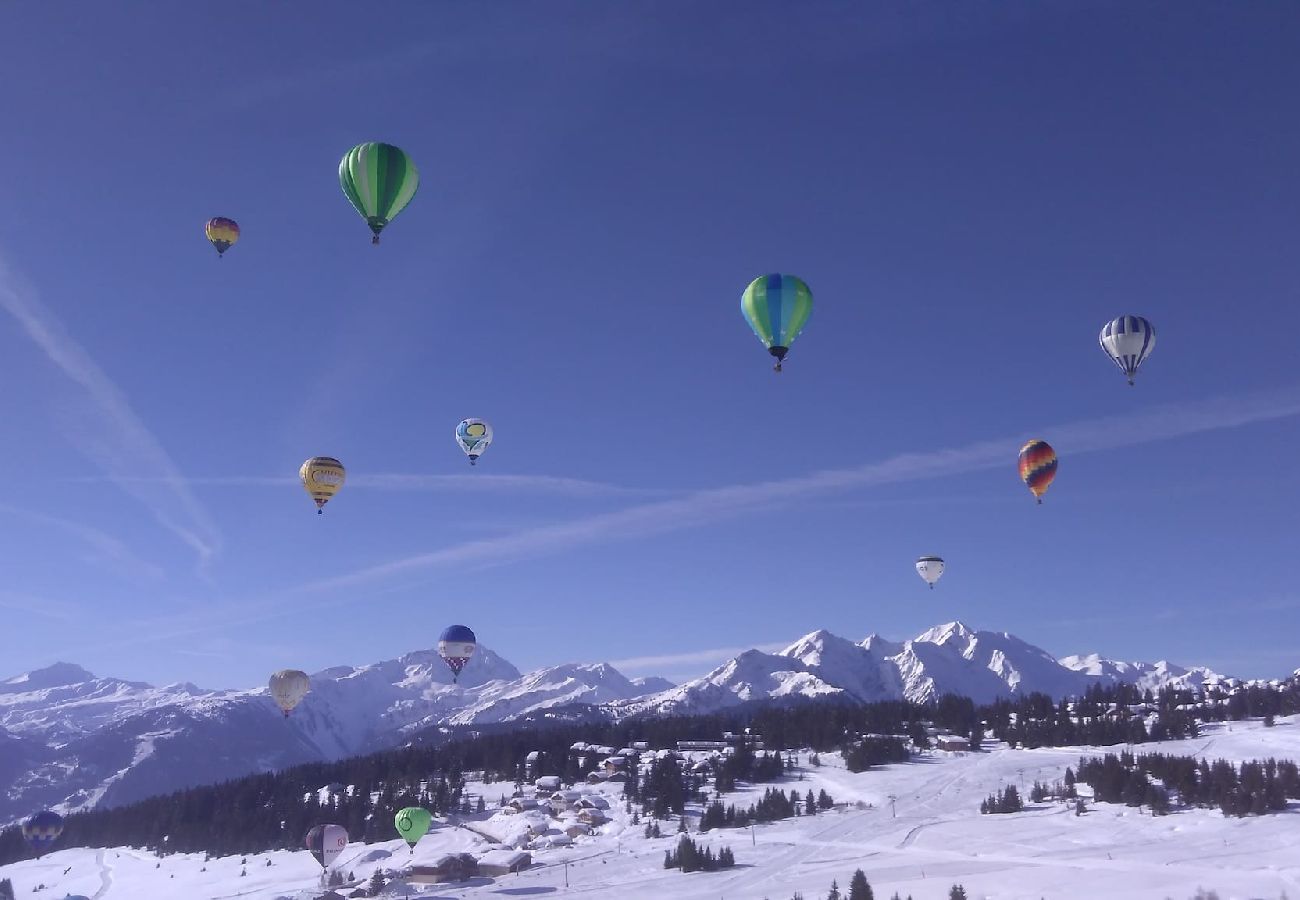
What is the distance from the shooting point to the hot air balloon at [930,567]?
96.6 meters

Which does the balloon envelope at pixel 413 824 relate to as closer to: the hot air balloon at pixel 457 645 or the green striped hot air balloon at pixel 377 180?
the hot air balloon at pixel 457 645

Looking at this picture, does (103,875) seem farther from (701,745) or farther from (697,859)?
(701,745)

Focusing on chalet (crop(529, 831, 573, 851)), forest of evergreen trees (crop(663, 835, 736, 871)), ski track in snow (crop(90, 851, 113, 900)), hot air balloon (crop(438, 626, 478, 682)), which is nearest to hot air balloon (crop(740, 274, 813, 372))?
forest of evergreen trees (crop(663, 835, 736, 871))

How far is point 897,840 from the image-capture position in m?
80.4

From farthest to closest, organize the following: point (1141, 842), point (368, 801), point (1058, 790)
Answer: point (368, 801)
point (1058, 790)
point (1141, 842)

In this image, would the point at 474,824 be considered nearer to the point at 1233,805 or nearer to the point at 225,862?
the point at 225,862

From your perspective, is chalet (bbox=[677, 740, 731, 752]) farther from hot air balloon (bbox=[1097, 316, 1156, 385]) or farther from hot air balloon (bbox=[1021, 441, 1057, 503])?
hot air balloon (bbox=[1097, 316, 1156, 385])

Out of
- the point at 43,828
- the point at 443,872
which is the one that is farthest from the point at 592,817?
the point at 43,828

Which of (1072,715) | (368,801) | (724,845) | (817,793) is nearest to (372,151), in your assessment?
(724,845)

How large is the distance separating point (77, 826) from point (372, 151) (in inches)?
6497

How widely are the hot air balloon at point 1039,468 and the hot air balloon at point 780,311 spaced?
2570 cm

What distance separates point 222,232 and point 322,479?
17.3 m

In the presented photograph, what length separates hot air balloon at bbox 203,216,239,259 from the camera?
6569 centimetres

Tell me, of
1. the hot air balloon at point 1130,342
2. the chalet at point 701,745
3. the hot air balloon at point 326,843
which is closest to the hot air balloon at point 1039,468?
the hot air balloon at point 1130,342
